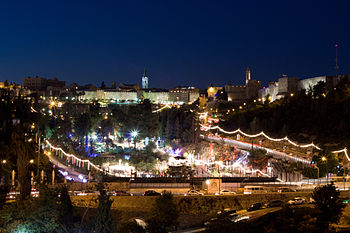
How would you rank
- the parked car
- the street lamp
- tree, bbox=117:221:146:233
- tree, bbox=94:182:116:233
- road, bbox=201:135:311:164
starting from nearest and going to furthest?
1. tree, bbox=94:182:116:233
2. tree, bbox=117:221:146:233
3. the parked car
4. road, bbox=201:135:311:164
5. the street lamp

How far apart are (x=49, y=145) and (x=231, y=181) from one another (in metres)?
26.3

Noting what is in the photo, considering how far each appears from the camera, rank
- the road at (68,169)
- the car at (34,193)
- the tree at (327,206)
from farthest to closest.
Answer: the road at (68,169)
the car at (34,193)
the tree at (327,206)

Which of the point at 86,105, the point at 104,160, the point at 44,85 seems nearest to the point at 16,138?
the point at 104,160

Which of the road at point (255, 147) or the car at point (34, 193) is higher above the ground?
the road at point (255, 147)

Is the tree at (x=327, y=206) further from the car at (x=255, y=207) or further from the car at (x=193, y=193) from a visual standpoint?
the car at (x=193, y=193)

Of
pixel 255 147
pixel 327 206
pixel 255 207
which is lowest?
pixel 255 207

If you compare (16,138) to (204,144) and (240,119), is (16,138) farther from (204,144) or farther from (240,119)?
(240,119)

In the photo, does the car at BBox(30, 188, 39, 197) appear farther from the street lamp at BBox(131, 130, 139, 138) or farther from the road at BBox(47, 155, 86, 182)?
the street lamp at BBox(131, 130, 139, 138)

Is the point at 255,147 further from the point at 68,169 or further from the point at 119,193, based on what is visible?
the point at 68,169

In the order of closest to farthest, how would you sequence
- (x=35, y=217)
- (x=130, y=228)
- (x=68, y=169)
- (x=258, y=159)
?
(x=130, y=228) → (x=35, y=217) → (x=258, y=159) → (x=68, y=169)

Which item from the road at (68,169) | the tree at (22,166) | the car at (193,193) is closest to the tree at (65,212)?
the tree at (22,166)

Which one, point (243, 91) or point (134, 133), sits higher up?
point (243, 91)

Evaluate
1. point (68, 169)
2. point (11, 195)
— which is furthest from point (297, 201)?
point (68, 169)

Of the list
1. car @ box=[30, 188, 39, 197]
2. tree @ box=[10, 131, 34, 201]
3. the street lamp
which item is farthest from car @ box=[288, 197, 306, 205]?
the street lamp
